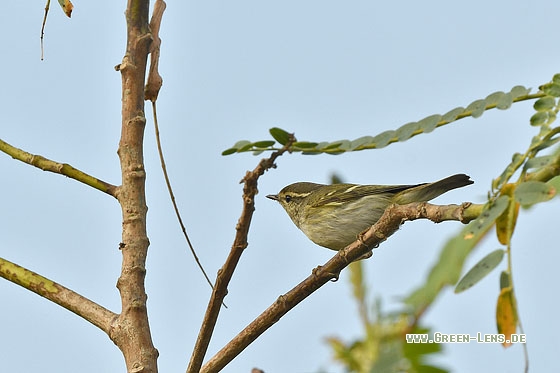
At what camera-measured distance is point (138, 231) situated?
257 cm

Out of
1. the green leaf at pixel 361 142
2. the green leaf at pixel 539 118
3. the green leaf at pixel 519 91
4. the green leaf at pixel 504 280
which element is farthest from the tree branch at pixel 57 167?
the green leaf at pixel 504 280

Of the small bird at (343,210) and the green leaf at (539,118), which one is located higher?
the small bird at (343,210)

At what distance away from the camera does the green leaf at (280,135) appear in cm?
183

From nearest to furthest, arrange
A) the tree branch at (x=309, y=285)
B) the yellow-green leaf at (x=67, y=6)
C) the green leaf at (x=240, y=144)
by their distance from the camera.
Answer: the green leaf at (x=240, y=144)
the tree branch at (x=309, y=285)
the yellow-green leaf at (x=67, y=6)

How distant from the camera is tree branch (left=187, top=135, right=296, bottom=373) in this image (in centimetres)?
190

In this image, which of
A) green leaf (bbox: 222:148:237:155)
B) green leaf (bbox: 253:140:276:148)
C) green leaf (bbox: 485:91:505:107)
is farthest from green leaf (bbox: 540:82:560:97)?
green leaf (bbox: 222:148:237:155)

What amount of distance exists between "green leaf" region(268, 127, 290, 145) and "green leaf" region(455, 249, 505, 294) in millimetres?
890

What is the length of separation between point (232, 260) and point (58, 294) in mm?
741

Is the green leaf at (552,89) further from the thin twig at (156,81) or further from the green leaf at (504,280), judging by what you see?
the thin twig at (156,81)

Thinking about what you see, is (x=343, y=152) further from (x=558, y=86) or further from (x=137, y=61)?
(x=137, y=61)

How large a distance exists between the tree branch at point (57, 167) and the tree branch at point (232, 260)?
624 millimetres

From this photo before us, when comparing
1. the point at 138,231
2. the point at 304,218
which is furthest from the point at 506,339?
the point at 304,218

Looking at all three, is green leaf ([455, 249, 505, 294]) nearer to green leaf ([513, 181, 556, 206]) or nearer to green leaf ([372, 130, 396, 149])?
green leaf ([513, 181, 556, 206])

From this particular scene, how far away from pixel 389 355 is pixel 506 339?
1.07 feet
